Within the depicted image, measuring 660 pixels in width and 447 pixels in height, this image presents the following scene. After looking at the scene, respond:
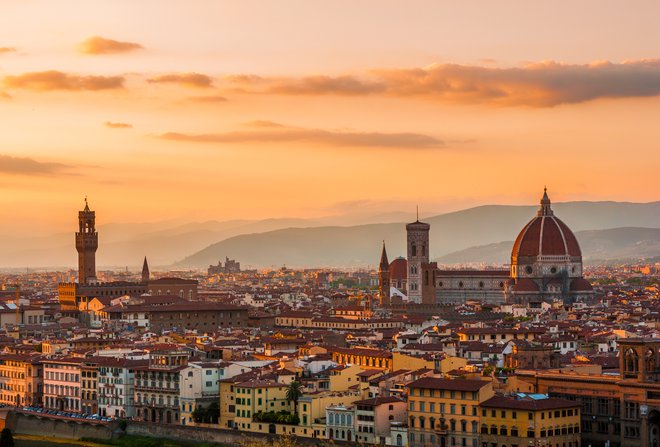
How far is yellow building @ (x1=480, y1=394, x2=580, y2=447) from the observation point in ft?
171

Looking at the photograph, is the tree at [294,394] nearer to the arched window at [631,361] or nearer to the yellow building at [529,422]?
the yellow building at [529,422]

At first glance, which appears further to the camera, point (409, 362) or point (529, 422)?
point (409, 362)

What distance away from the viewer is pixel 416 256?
15762cm

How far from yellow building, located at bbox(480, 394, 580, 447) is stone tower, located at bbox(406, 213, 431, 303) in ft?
328

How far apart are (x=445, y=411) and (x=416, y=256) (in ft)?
336

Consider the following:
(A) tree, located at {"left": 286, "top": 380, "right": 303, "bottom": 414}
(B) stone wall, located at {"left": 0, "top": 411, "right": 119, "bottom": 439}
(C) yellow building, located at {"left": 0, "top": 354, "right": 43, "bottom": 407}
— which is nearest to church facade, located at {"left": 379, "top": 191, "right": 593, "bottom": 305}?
(C) yellow building, located at {"left": 0, "top": 354, "right": 43, "bottom": 407}

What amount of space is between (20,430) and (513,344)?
2278 cm

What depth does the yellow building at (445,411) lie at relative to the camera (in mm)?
54469

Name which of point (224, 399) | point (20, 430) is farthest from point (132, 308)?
point (224, 399)

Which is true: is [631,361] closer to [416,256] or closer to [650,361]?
[650,361]

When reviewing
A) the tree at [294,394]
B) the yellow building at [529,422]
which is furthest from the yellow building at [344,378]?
the yellow building at [529,422]

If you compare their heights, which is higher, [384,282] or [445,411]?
[384,282]

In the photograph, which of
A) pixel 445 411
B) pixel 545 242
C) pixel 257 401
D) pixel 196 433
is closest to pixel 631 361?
pixel 445 411

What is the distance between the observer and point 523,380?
5897 cm
